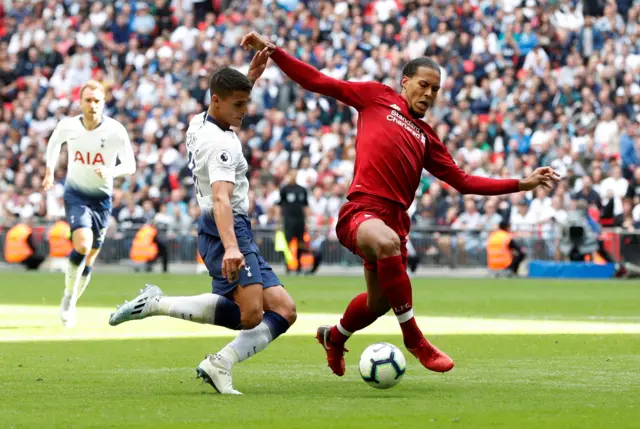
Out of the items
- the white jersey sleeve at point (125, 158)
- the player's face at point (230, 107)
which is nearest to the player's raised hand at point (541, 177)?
the player's face at point (230, 107)

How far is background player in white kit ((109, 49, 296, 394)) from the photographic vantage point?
814cm

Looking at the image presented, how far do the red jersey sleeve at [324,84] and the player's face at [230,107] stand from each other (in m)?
0.67

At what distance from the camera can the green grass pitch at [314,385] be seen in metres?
6.89

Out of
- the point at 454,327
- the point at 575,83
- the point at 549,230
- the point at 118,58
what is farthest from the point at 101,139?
the point at 118,58

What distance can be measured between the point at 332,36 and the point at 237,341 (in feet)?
84.3

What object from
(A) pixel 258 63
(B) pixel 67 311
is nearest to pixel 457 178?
(A) pixel 258 63

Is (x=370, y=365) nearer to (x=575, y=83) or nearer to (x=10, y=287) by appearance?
(x=10, y=287)

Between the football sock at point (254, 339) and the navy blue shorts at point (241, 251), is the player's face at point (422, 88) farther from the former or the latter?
the football sock at point (254, 339)

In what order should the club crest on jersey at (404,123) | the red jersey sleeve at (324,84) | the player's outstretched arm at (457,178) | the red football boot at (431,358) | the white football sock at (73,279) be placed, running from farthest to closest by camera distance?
the white football sock at (73,279), the player's outstretched arm at (457,178), the club crest on jersey at (404,123), the red jersey sleeve at (324,84), the red football boot at (431,358)

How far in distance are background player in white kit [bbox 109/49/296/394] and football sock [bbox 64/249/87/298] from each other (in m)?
5.84

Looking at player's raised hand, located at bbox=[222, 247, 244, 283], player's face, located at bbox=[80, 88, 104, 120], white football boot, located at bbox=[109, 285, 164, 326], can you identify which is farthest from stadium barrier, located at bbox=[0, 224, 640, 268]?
player's raised hand, located at bbox=[222, 247, 244, 283]

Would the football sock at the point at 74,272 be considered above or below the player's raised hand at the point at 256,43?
below

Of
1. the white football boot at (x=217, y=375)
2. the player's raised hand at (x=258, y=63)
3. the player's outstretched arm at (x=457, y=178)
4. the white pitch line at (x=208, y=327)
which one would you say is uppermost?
the player's raised hand at (x=258, y=63)

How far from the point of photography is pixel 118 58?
36688 mm
